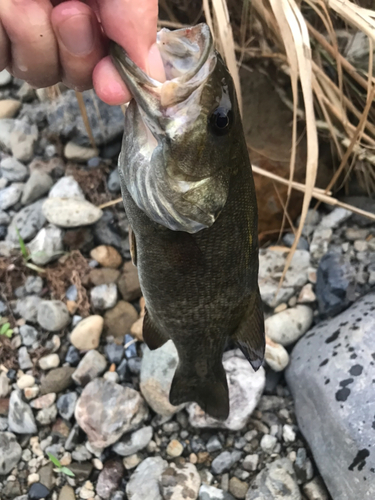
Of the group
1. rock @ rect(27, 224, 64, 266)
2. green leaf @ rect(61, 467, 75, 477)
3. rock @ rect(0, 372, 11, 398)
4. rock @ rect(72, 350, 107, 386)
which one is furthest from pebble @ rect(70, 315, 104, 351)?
green leaf @ rect(61, 467, 75, 477)

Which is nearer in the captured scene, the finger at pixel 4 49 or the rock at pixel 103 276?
the finger at pixel 4 49

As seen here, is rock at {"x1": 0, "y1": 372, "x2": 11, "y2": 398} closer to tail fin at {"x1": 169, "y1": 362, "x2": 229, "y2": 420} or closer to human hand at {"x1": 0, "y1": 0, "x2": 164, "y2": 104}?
tail fin at {"x1": 169, "y1": 362, "x2": 229, "y2": 420}

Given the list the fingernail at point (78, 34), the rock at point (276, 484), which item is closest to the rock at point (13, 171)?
the fingernail at point (78, 34)

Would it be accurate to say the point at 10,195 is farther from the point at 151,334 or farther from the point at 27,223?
the point at 151,334

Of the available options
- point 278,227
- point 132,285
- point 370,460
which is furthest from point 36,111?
point 370,460

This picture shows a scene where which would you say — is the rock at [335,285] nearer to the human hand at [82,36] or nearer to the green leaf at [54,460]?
the green leaf at [54,460]

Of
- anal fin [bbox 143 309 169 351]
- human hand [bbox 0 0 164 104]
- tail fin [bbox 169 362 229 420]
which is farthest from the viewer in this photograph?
tail fin [bbox 169 362 229 420]
